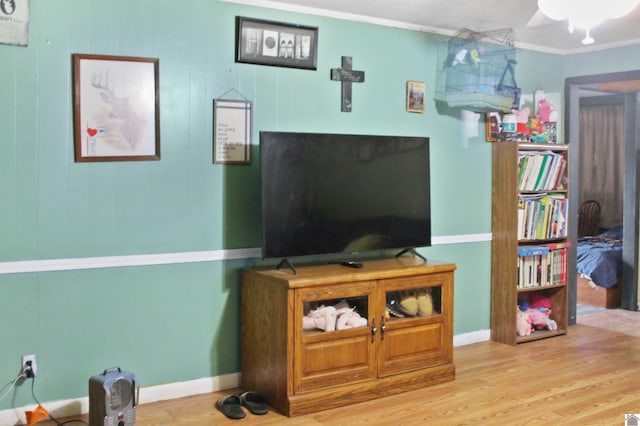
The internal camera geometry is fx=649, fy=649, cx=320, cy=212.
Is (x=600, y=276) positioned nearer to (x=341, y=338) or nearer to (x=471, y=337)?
(x=471, y=337)

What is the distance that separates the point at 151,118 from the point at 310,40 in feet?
3.55

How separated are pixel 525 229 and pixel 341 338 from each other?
195 cm

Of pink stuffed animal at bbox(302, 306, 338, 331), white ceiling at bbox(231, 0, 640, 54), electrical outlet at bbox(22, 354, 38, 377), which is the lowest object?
electrical outlet at bbox(22, 354, 38, 377)

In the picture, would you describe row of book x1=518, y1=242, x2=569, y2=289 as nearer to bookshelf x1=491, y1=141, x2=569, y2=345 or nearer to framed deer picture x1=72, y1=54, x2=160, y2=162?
bookshelf x1=491, y1=141, x2=569, y2=345

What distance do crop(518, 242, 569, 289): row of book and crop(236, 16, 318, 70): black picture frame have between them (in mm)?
→ 2116

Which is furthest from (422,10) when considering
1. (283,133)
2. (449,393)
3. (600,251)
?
(600,251)

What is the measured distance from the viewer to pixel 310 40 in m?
3.86

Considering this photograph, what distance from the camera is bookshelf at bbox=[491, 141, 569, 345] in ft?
15.4

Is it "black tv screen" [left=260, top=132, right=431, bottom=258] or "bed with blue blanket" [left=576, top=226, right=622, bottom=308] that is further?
"bed with blue blanket" [left=576, top=226, right=622, bottom=308]

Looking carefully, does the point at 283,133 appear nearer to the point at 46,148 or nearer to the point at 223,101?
the point at 223,101

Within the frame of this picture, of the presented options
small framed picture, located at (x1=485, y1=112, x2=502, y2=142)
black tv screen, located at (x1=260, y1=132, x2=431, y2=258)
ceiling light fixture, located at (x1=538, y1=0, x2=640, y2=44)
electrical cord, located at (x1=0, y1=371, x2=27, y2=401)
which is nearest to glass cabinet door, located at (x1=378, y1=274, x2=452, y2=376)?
black tv screen, located at (x1=260, y1=132, x2=431, y2=258)

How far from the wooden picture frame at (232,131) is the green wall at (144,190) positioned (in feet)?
0.14

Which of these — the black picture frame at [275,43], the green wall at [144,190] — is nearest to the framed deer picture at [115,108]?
the green wall at [144,190]

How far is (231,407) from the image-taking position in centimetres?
333
